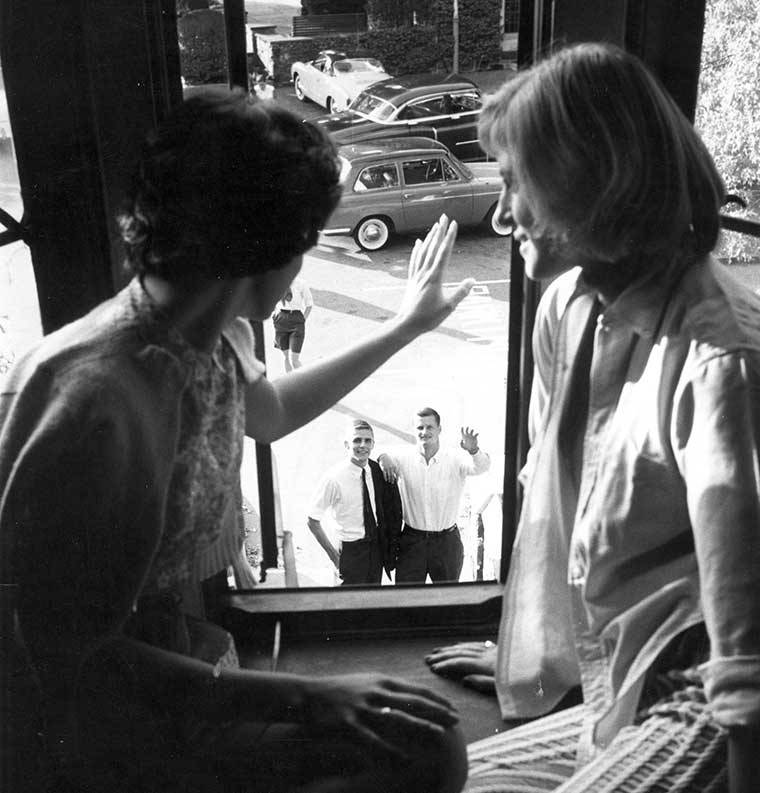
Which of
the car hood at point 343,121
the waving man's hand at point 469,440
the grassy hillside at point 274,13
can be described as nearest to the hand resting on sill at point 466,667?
the waving man's hand at point 469,440

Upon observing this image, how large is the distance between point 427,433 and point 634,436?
230mm

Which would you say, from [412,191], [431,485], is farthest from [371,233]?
[431,485]

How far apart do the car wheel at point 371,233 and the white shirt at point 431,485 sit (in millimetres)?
215

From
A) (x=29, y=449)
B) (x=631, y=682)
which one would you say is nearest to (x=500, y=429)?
(x=631, y=682)

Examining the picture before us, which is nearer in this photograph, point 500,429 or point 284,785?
point 284,785

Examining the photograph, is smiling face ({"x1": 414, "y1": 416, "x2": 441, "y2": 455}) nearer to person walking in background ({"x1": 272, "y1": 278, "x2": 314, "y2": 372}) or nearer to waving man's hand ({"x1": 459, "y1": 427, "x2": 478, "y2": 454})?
waving man's hand ({"x1": 459, "y1": 427, "x2": 478, "y2": 454})

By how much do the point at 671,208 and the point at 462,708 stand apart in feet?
1.83

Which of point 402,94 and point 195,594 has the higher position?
point 402,94

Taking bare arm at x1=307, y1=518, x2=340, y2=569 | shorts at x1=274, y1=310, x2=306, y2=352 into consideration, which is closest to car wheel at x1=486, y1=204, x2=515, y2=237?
shorts at x1=274, y1=310, x2=306, y2=352

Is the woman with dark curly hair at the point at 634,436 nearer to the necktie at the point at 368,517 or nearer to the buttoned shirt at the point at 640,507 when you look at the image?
the buttoned shirt at the point at 640,507

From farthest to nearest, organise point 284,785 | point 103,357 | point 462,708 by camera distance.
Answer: point 462,708 → point 284,785 → point 103,357

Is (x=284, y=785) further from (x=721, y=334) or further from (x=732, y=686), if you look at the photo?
(x=721, y=334)

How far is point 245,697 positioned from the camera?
844 mm

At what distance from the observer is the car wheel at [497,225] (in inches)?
34.1
